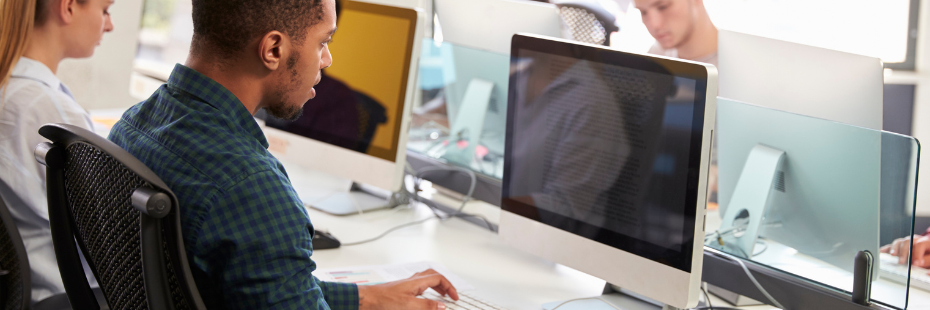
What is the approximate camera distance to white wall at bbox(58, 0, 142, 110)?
3.42 m

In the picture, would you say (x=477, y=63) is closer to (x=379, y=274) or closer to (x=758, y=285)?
(x=379, y=274)

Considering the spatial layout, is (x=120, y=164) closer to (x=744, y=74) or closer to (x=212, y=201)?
(x=212, y=201)

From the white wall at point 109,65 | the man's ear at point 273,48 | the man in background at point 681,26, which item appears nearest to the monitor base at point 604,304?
the man's ear at point 273,48

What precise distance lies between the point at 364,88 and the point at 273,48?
0.87 m

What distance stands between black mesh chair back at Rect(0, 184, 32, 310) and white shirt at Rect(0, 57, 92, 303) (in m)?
0.10

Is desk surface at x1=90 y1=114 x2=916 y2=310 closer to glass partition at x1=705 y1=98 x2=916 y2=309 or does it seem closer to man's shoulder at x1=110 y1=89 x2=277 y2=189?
glass partition at x1=705 y1=98 x2=916 y2=309

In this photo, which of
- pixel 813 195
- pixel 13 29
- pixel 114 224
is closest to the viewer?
pixel 114 224

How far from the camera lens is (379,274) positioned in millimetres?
1446

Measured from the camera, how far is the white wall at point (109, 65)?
135 inches

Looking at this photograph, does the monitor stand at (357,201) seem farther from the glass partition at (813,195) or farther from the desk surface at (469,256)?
the glass partition at (813,195)

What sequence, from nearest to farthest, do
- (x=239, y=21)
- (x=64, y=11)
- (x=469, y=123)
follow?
1. (x=239, y=21)
2. (x=64, y=11)
3. (x=469, y=123)

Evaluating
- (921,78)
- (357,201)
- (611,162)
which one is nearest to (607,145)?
(611,162)

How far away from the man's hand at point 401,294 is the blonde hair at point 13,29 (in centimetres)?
88

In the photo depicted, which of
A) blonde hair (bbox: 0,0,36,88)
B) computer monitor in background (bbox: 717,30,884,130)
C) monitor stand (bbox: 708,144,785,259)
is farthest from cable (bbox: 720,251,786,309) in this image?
blonde hair (bbox: 0,0,36,88)
